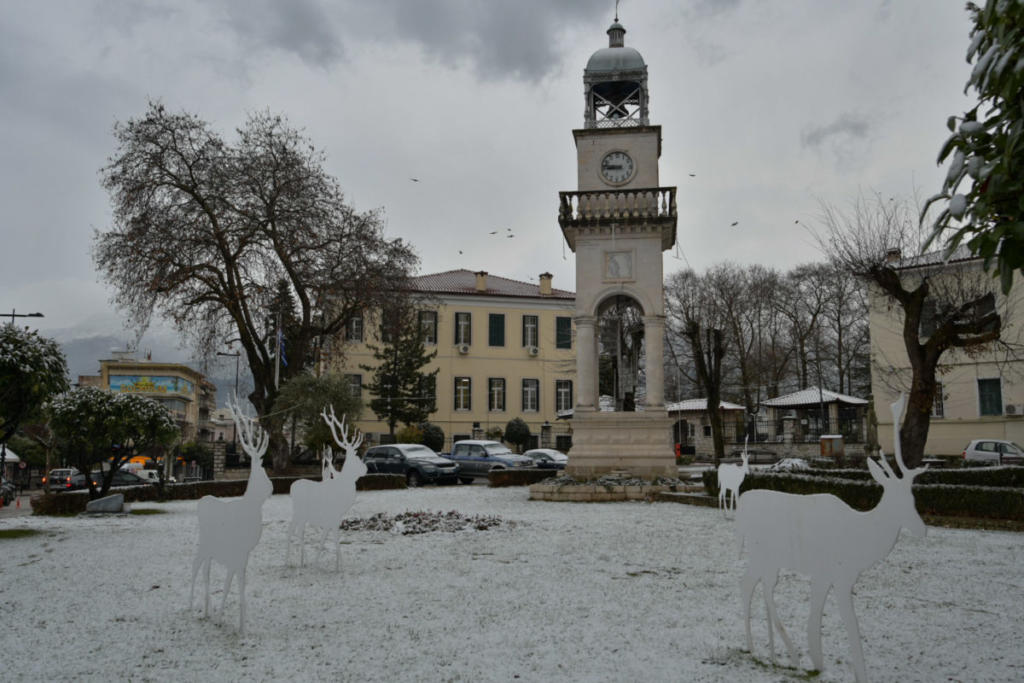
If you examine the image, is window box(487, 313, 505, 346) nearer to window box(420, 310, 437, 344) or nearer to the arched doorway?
window box(420, 310, 437, 344)

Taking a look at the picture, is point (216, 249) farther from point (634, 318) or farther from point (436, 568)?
point (436, 568)

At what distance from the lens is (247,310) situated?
2567cm

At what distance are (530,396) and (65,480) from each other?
2483cm

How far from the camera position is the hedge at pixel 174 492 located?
1539cm

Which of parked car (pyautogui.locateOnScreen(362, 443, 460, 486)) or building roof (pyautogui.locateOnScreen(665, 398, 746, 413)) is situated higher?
building roof (pyautogui.locateOnScreen(665, 398, 746, 413))

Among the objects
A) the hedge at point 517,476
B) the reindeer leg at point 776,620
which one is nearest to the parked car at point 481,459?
the hedge at point 517,476

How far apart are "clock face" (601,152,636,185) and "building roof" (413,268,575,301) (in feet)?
83.7

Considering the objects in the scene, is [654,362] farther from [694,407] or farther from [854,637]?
[694,407]

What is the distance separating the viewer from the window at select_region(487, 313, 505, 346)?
46.5 meters

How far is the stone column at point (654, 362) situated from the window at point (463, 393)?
26805 millimetres

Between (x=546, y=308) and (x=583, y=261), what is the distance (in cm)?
2735

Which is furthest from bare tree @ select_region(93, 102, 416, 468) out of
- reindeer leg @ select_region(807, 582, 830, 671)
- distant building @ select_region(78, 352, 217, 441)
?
distant building @ select_region(78, 352, 217, 441)

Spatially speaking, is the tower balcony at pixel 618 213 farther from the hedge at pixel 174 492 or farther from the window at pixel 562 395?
the window at pixel 562 395

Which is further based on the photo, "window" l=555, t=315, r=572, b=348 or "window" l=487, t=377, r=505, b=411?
"window" l=555, t=315, r=572, b=348
